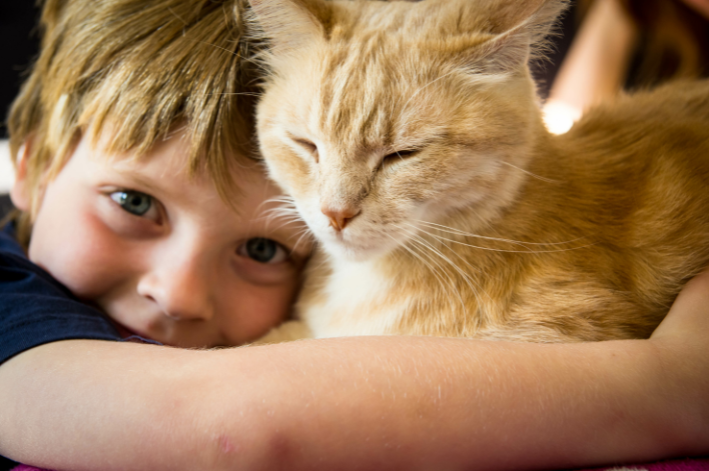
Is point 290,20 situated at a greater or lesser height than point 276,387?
greater

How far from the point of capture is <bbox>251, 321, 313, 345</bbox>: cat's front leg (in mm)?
1101

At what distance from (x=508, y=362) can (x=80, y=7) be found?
1.13 m

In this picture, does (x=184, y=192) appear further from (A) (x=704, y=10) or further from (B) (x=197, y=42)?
(A) (x=704, y=10)

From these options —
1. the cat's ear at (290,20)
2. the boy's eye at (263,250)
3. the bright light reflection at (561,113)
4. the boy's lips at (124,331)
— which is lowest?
the boy's lips at (124,331)

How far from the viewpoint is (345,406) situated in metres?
0.63

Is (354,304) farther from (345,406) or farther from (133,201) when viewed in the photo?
(133,201)

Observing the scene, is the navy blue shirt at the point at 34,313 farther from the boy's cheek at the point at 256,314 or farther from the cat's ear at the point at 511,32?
the cat's ear at the point at 511,32

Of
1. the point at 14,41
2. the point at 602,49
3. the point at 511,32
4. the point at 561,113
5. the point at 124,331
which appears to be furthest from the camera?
the point at 602,49

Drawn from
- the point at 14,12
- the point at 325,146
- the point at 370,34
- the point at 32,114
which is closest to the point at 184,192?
the point at 325,146

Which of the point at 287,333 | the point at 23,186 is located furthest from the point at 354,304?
the point at 23,186

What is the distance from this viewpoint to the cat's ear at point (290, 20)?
0.92m

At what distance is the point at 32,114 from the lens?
1.27 m

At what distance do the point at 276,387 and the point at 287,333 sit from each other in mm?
484

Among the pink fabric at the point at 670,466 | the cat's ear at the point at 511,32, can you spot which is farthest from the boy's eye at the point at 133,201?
the pink fabric at the point at 670,466
